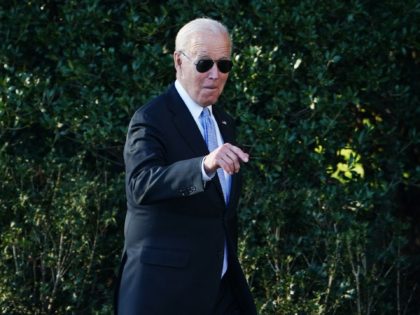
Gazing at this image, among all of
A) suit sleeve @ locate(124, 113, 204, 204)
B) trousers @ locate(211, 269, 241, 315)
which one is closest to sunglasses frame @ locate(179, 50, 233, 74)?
suit sleeve @ locate(124, 113, 204, 204)

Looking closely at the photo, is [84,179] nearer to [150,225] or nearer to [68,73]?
[68,73]

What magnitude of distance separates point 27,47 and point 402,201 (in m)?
2.98

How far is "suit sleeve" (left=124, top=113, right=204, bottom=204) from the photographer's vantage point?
391 cm

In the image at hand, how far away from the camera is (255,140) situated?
6582 mm

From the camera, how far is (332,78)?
6.95 meters

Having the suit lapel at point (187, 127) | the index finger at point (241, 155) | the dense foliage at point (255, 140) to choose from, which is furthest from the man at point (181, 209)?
the dense foliage at point (255, 140)

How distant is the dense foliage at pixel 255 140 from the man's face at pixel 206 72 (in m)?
1.89

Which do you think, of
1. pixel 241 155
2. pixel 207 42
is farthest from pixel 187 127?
pixel 241 155

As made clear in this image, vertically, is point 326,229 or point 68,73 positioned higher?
point 68,73

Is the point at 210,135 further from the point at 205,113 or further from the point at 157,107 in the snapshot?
the point at 157,107

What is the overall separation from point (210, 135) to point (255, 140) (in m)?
2.11

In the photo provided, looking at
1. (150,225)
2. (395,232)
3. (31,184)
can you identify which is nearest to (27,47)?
(31,184)

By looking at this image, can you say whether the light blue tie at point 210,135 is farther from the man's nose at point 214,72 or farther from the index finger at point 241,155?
the index finger at point 241,155

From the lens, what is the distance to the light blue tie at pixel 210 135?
4.47m
